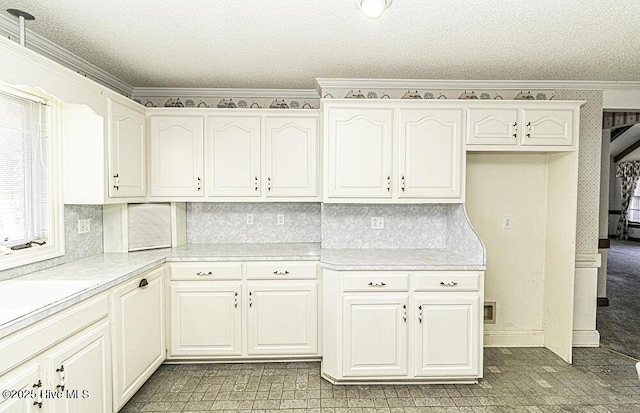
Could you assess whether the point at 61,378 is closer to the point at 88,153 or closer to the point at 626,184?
the point at 88,153

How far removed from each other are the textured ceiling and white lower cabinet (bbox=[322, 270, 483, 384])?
1.55 m

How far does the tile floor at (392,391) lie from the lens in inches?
91.8

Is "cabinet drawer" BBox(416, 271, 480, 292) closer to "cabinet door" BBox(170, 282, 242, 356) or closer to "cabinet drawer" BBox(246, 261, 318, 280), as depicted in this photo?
"cabinet drawer" BBox(246, 261, 318, 280)

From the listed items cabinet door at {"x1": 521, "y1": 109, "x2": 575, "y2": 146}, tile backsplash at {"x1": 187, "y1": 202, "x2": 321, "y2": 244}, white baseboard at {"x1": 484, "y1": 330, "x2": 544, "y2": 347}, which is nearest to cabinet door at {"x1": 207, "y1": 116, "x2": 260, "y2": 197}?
tile backsplash at {"x1": 187, "y1": 202, "x2": 321, "y2": 244}

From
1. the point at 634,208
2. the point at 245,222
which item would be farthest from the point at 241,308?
the point at 634,208

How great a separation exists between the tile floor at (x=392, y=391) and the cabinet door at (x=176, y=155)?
146cm

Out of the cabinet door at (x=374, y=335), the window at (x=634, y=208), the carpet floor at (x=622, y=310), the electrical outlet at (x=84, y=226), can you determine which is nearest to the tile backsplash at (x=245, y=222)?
the electrical outlet at (x=84, y=226)

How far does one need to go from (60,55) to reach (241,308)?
220 centimetres

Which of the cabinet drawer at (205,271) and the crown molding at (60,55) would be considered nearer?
the crown molding at (60,55)

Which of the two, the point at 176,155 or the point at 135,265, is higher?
the point at 176,155

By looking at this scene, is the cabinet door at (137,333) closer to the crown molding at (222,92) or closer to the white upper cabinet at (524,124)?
the crown molding at (222,92)

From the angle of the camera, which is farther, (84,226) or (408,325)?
(84,226)

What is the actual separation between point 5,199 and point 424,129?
2.77 m

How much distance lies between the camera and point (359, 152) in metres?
2.80
